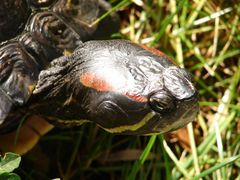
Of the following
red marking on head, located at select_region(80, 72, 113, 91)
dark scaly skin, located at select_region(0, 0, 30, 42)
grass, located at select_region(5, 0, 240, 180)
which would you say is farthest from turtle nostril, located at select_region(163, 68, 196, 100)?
dark scaly skin, located at select_region(0, 0, 30, 42)

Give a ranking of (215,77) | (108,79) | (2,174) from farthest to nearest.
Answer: (215,77), (108,79), (2,174)

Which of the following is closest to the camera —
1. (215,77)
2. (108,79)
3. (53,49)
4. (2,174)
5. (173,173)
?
(2,174)

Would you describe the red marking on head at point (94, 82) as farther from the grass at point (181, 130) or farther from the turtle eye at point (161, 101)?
the grass at point (181, 130)

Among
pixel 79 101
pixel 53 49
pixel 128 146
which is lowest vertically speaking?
pixel 128 146

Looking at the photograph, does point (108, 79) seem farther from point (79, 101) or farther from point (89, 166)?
point (89, 166)

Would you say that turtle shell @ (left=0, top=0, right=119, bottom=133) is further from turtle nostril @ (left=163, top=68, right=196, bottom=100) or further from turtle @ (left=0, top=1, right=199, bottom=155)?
turtle nostril @ (left=163, top=68, right=196, bottom=100)

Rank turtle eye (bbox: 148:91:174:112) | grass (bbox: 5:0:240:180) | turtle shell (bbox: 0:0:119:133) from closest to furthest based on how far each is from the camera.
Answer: turtle eye (bbox: 148:91:174:112), turtle shell (bbox: 0:0:119:133), grass (bbox: 5:0:240:180)

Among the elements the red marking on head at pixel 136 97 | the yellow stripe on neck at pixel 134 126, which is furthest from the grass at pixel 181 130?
the red marking on head at pixel 136 97

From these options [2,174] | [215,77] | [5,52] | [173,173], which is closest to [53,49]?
[5,52]

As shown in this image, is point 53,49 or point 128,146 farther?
point 128,146
